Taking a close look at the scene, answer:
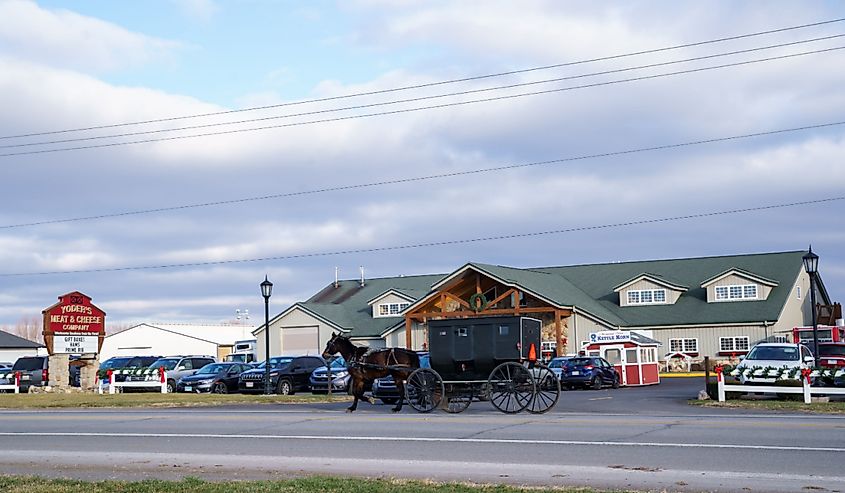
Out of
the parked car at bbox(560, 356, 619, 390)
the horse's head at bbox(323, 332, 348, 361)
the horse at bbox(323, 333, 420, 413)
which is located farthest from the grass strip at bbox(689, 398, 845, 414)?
the parked car at bbox(560, 356, 619, 390)

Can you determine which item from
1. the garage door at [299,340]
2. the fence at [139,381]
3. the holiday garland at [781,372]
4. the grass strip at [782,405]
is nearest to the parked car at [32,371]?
the fence at [139,381]

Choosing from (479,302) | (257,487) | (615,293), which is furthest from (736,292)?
(257,487)

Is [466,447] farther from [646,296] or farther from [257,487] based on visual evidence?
[646,296]

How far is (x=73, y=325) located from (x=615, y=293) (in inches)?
1300

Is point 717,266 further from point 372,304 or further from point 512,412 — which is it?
point 512,412

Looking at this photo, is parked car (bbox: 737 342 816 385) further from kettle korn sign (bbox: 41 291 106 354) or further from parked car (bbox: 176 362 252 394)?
kettle korn sign (bbox: 41 291 106 354)

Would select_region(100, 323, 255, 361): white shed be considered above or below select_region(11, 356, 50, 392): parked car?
above

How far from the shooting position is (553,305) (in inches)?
2189

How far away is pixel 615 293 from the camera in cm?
6231

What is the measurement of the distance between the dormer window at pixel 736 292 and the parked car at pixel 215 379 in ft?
92.6

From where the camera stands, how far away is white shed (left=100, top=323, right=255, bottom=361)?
80375 mm

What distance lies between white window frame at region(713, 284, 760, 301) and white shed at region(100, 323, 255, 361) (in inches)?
1580

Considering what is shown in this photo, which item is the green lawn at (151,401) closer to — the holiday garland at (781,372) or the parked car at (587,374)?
the parked car at (587,374)

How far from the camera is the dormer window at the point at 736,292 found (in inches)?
2239
